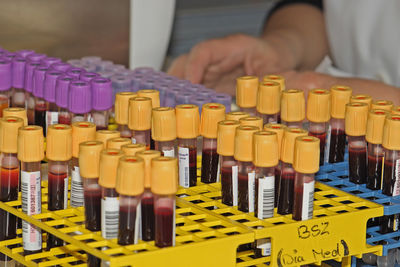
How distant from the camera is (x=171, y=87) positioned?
1.50m

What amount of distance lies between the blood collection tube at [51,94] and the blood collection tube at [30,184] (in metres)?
0.27

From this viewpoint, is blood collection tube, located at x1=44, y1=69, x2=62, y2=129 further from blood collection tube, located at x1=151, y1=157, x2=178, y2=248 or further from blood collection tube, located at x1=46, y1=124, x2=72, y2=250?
blood collection tube, located at x1=151, y1=157, x2=178, y2=248

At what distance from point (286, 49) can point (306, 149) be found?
3.54 feet

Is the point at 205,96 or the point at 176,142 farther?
the point at 205,96

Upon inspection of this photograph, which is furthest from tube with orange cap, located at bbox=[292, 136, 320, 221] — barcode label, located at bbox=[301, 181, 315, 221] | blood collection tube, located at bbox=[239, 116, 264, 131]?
blood collection tube, located at bbox=[239, 116, 264, 131]

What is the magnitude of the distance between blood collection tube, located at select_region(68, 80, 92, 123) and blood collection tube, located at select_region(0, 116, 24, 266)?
17 centimetres

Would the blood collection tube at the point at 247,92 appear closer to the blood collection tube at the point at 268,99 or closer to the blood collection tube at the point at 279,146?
the blood collection tube at the point at 268,99

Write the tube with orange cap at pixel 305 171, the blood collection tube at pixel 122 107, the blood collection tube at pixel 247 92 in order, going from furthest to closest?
the blood collection tube at pixel 247 92 → the blood collection tube at pixel 122 107 → the tube with orange cap at pixel 305 171

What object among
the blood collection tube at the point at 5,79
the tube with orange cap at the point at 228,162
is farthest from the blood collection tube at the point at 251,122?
the blood collection tube at the point at 5,79

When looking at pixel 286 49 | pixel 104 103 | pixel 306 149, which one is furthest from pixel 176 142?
pixel 286 49

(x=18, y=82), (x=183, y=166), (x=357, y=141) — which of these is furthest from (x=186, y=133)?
(x=18, y=82)

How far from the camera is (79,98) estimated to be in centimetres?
127

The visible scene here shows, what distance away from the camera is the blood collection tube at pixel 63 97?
1292 millimetres

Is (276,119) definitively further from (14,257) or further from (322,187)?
(14,257)
